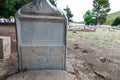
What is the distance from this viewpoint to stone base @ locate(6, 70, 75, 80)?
2.80 meters

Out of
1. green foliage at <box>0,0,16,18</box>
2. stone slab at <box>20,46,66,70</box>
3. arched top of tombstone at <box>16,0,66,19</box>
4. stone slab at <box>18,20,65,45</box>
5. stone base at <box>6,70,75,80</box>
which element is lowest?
stone base at <box>6,70,75,80</box>

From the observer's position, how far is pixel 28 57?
3.09m

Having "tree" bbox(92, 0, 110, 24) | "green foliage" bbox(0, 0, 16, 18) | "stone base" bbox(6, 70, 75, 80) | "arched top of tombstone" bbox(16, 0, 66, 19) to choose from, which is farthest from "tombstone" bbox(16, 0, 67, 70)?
"tree" bbox(92, 0, 110, 24)

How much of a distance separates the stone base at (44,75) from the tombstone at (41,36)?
144mm

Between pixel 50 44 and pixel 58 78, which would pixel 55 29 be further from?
pixel 58 78

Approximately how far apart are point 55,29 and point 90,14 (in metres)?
32.2

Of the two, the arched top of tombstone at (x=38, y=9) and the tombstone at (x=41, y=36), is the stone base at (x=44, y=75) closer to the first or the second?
the tombstone at (x=41, y=36)

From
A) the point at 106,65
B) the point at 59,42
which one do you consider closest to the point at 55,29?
the point at 59,42

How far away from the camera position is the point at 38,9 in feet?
9.66

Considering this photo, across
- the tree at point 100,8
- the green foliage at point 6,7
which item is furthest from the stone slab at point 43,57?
the tree at point 100,8

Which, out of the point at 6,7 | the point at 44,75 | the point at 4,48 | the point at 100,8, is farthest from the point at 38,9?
the point at 100,8

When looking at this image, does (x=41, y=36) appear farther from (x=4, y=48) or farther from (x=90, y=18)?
(x=90, y=18)

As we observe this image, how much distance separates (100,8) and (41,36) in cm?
3158

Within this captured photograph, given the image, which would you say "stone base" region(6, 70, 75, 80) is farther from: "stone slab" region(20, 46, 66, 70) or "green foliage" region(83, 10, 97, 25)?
"green foliage" region(83, 10, 97, 25)
